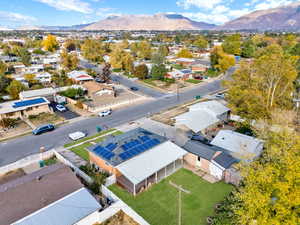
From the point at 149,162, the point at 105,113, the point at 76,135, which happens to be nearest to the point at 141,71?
the point at 105,113

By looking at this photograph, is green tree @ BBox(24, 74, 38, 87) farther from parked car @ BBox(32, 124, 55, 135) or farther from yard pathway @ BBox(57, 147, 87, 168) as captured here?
yard pathway @ BBox(57, 147, 87, 168)


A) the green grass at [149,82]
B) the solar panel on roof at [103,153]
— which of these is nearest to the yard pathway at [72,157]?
the solar panel on roof at [103,153]

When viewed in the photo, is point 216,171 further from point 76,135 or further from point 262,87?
point 76,135

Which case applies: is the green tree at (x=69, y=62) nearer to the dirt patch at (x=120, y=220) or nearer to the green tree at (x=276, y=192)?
the dirt patch at (x=120, y=220)

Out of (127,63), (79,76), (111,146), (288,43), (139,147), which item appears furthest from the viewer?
(288,43)

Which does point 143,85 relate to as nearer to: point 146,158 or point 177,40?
point 146,158
